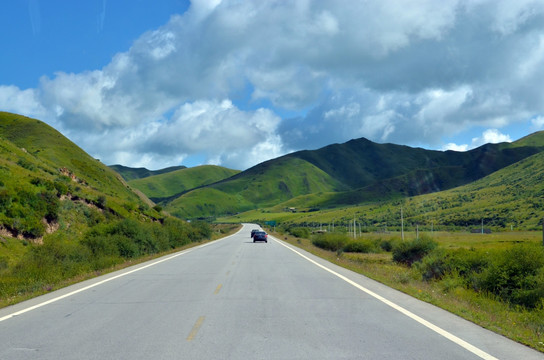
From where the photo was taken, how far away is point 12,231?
91.9 ft

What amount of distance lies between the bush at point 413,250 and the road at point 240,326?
937 inches

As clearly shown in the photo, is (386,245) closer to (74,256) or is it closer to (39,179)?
(39,179)

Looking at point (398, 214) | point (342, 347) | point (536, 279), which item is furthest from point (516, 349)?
point (398, 214)

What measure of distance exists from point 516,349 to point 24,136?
89449mm

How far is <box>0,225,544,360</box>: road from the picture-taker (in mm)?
6398

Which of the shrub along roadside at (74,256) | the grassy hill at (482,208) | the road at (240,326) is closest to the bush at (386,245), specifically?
the grassy hill at (482,208)

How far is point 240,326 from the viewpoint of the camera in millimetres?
8109

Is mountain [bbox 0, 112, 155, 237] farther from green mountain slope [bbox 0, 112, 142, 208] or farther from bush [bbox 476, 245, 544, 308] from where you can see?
bush [bbox 476, 245, 544, 308]

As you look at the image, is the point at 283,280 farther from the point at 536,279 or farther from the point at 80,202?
the point at 80,202

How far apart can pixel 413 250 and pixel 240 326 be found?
103 ft

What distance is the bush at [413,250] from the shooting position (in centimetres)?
3581

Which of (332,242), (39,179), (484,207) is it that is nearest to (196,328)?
(39,179)

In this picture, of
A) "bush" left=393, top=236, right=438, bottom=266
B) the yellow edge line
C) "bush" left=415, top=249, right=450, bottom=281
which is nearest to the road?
the yellow edge line

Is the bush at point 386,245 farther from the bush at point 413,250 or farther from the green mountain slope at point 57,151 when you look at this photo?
the green mountain slope at point 57,151
